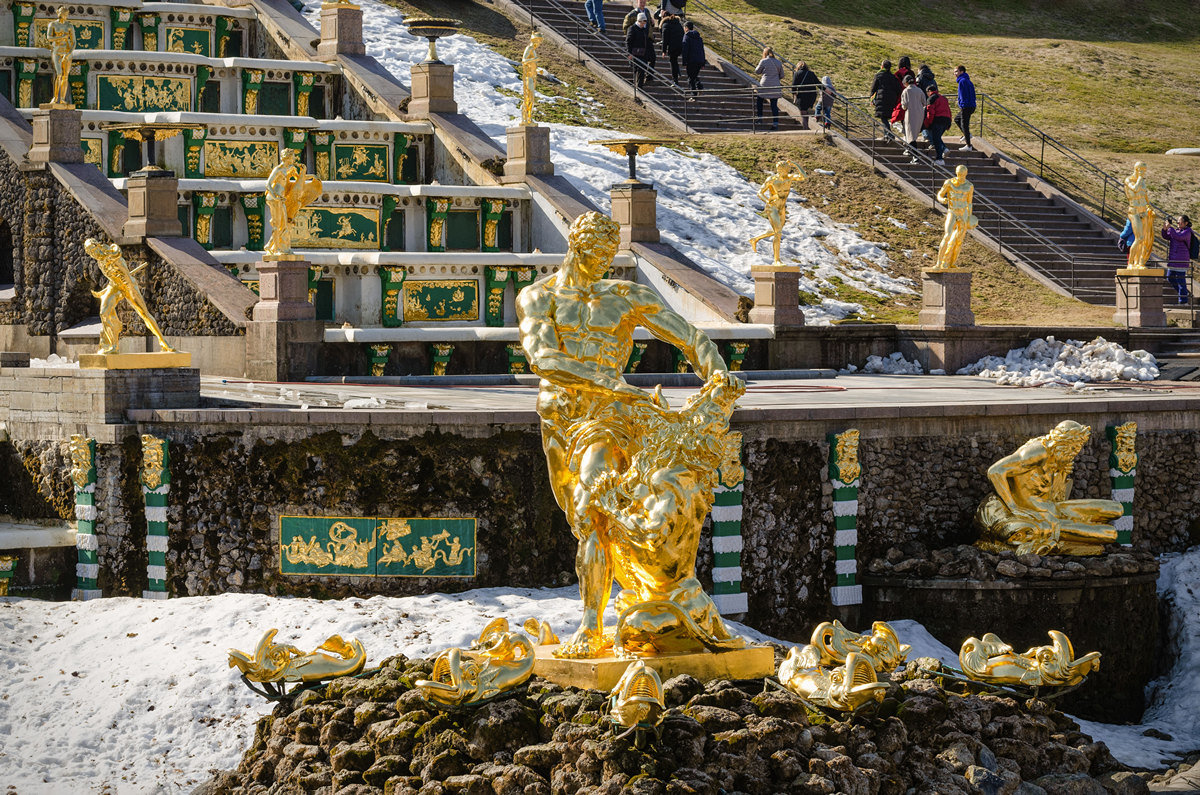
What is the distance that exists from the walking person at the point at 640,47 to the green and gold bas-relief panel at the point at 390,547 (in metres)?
22.6

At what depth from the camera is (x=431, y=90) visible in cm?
3294

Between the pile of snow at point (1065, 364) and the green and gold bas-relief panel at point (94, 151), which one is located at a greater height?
the green and gold bas-relief panel at point (94, 151)

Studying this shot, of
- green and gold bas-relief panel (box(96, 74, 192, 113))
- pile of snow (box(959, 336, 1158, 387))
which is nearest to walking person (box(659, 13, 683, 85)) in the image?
green and gold bas-relief panel (box(96, 74, 192, 113))

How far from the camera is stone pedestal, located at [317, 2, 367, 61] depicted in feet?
115

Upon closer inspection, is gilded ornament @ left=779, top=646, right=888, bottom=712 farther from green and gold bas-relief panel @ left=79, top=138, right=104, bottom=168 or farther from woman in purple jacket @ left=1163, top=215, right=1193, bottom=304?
green and gold bas-relief panel @ left=79, top=138, right=104, bottom=168

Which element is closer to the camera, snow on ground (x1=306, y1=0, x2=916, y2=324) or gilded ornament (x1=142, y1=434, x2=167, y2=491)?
gilded ornament (x1=142, y1=434, x2=167, y2=491)

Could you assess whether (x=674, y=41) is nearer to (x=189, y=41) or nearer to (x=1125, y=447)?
(x=189, y=41)

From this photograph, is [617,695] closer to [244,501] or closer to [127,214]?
[244,501]

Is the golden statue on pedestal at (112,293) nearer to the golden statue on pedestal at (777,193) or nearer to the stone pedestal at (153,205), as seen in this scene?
the stone pedestal at (153,205)

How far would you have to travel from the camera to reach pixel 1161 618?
20.0m

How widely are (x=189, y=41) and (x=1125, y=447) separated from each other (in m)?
21.3

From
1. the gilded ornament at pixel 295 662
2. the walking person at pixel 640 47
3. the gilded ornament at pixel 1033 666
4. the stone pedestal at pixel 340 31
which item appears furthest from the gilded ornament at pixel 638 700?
the walking person at pixel 640 47

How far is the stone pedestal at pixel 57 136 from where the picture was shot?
27922 millimetres

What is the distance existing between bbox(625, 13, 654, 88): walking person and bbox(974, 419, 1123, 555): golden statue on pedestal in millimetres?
21310
